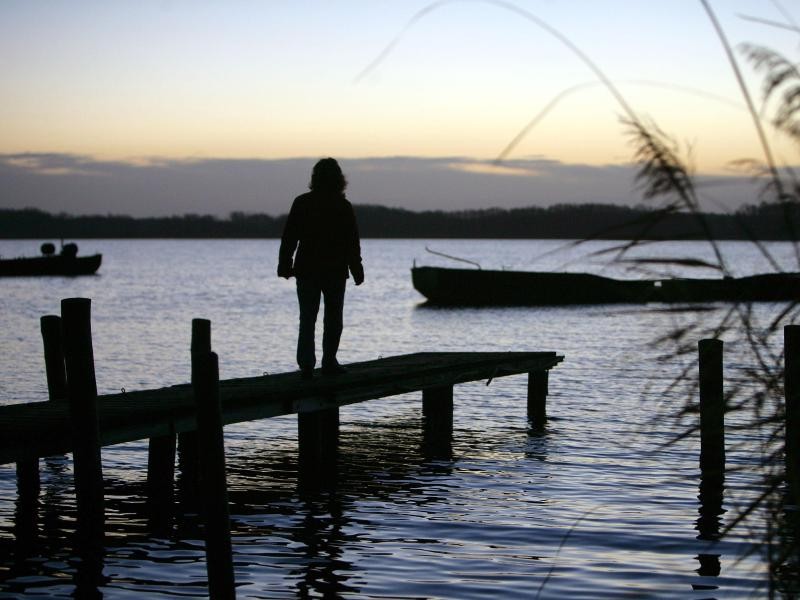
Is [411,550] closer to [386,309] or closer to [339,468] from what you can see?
[339,468]

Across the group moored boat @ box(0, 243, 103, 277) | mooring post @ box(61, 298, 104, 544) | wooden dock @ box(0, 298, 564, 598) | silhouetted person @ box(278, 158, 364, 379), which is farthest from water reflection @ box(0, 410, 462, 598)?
moored boat @ box(0, 243, 103, 277)

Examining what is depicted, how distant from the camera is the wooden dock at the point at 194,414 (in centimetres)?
703

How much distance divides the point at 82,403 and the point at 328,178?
3.54 metres

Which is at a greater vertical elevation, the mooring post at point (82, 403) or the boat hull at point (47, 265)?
the mooring post at point (82, 403)

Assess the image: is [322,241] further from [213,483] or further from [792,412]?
[792,412]

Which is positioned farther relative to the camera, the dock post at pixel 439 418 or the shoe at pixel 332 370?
the dock post at pixel 439 418

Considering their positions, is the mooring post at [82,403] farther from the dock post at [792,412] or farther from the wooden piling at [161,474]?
the dock post at [792,412]

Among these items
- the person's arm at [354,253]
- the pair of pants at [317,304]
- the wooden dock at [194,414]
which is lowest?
the wooden dock at [194,414]

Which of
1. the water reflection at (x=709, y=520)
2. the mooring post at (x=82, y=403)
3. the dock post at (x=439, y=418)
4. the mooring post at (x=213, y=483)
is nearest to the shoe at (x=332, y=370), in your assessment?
the dock post at (x=439, y=418)

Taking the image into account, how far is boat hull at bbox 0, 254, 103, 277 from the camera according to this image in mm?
95875

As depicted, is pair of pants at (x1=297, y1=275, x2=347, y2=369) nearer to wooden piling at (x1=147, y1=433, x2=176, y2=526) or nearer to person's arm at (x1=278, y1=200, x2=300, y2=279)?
person's arm at (x1=278, y1=200, x2=300, y2=279)

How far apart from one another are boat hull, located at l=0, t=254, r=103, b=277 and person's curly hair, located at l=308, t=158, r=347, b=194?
8970cm

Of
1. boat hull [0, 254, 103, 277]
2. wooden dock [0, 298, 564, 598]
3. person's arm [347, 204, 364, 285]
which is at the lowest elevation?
boat hull [0, 254, 103, 277]

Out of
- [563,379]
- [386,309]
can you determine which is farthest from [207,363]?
[386,309]
